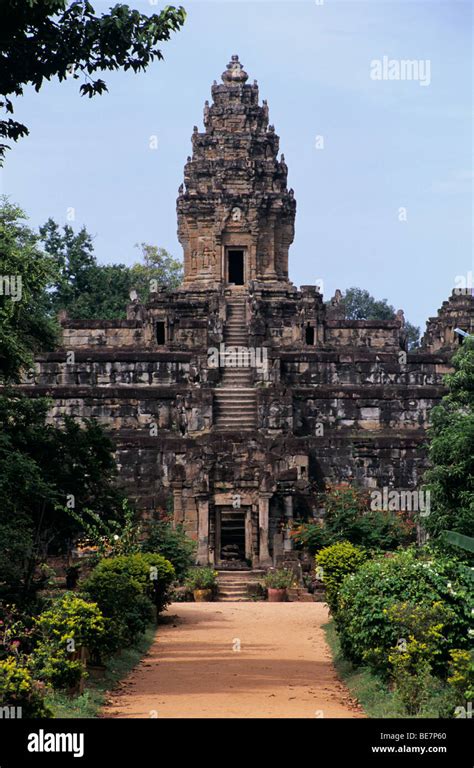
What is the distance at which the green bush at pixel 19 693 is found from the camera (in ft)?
46.7

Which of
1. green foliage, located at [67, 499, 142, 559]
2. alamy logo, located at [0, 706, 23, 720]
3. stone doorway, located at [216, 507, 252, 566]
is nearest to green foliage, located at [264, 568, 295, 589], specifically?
stone doorway, located at [216, 507, 252, 566]

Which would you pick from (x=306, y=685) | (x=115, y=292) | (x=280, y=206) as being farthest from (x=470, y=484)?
(x=115, y=292)

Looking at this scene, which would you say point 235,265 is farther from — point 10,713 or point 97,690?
point 10,713

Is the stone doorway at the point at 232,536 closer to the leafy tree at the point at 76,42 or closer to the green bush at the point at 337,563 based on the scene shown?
the green bush at the point at 337,563

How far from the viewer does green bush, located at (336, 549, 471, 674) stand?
58.4ft

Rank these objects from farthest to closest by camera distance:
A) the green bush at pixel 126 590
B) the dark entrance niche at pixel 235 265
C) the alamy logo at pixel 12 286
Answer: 1. the dark entrance niche at pixel 235 265
2. the green bush at pixel 126 590
3. the alamy logo at pixel 12 286

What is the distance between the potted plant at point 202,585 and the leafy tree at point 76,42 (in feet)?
52.0

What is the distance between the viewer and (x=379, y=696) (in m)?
17.9

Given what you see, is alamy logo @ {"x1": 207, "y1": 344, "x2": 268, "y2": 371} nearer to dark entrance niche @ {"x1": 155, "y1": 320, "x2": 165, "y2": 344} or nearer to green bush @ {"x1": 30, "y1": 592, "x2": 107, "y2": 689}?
dark entrance niche @ {"x1": 155, "y1": 320, "x2": 165, "y2": 344}

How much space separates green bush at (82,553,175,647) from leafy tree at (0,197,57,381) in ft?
12.1

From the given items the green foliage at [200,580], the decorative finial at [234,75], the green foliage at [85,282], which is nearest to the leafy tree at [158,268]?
the green foliage at [85,282]

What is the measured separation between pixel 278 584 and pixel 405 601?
15.4m

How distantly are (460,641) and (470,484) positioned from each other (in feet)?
22.6

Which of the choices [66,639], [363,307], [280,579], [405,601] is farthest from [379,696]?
[363,307]
